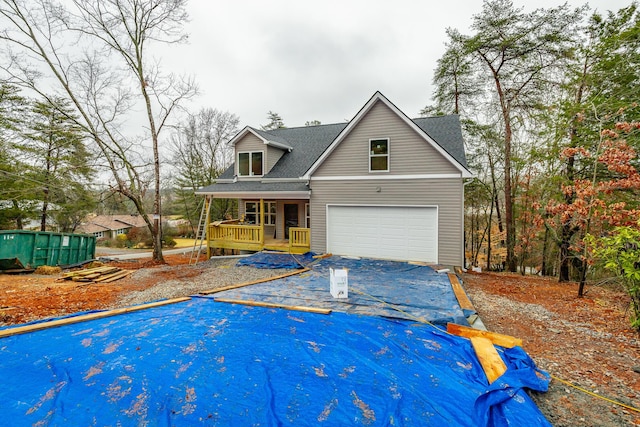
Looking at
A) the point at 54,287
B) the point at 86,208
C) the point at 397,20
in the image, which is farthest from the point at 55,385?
the point at 86,208

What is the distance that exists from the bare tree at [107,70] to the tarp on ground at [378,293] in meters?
9.88

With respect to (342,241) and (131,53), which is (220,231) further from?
(131,53)

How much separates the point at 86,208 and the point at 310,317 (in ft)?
75.5

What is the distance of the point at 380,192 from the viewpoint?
10.7m

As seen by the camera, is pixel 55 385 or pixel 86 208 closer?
pixel 55 385

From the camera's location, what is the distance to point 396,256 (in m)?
10.5

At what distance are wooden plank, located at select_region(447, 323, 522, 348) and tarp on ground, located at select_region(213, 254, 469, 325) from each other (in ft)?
0.68

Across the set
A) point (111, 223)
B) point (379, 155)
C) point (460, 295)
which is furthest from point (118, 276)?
point (111, 223)

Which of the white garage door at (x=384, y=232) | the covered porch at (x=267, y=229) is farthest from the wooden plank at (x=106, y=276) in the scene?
the white garage door at (x=384, y=232)

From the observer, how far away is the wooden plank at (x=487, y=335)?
12.9ft

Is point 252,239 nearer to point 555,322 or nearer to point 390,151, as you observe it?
point 390,151

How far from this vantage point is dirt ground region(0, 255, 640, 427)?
9.82 feet

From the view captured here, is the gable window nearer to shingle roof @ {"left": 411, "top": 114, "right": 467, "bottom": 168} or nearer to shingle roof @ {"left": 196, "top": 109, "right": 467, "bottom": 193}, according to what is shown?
shingle roof @ {"left": 196, "top": 109, "right": 467, "bottom": 193}

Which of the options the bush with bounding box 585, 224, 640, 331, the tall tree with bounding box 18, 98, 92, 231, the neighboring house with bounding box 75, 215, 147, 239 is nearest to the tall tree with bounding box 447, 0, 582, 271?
the bush with bounding box 585, 224, 640, 331
